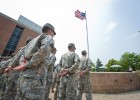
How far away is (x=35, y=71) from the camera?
317 centimetres

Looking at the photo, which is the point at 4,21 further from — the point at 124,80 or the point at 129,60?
the point at 129,60

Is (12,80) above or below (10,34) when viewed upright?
below

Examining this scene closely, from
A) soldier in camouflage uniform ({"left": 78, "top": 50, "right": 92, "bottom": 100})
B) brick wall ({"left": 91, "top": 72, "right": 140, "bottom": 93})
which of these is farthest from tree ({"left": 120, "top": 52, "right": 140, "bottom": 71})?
soldier in camouflage uniform ({"left": 78, "top": 50, "right": 92, "bottom": 100})

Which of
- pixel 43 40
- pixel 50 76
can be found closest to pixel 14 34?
pixel 50 76

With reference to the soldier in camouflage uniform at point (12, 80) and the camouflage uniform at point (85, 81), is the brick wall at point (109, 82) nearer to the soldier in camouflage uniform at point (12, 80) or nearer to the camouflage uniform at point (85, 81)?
the camouflage uniform at point (85, 81)

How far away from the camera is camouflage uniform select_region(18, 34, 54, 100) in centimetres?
301

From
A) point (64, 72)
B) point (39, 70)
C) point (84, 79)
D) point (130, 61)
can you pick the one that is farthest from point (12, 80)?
point (130, 61)

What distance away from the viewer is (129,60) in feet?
234

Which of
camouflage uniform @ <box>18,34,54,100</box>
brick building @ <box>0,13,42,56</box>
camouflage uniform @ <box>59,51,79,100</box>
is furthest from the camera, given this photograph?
brick building @ <box>0,13,42,56</box>

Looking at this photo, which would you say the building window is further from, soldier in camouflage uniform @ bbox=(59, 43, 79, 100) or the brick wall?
soldier in camouflage uniform @ bbox=(59, 43, 79, 100)

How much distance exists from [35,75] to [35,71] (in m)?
0.09

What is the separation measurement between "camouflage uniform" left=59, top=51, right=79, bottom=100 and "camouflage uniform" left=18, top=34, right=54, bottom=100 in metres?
1.94

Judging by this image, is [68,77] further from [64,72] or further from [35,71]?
[35,71]

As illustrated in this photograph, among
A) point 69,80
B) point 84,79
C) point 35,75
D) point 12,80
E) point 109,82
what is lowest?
point 35,75
